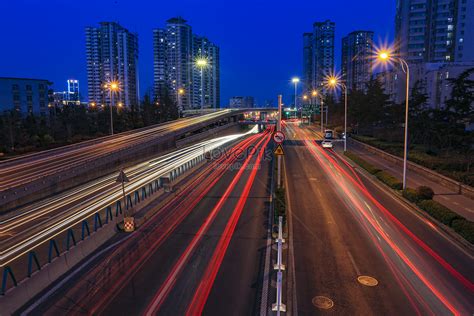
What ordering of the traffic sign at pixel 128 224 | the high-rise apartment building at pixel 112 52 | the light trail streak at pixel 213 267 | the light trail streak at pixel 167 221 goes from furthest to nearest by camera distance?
the high-rise apartment building at pixel 112 52, the traffic sign at pixel 128 224, the light trail streak at pixel 167 221, the light trail streak at pixel 213 267

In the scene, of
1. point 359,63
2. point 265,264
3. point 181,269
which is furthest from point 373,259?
point 359,63

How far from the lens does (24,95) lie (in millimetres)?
81750

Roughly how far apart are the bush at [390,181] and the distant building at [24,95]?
3012 inches

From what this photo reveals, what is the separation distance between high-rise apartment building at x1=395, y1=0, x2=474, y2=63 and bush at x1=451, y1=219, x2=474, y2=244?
102794mm

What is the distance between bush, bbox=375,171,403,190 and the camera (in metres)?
26.6

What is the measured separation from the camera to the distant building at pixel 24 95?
79.2m

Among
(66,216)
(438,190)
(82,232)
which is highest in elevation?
(82,232)

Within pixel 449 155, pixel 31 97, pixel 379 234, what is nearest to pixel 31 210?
pixel 379 234

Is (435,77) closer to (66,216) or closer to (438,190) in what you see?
(438,190)

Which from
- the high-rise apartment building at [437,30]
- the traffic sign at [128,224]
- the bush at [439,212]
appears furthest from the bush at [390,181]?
the high-rise apartment building at [437,30]

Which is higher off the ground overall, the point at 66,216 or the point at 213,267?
the point at 66,216

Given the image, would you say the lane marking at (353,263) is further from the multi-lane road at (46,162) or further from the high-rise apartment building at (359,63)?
the high-rise apartment building at (359,63)

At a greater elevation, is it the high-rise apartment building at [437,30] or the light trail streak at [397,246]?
the high-rise apartment building at [437,30]

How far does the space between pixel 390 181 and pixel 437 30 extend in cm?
9769
